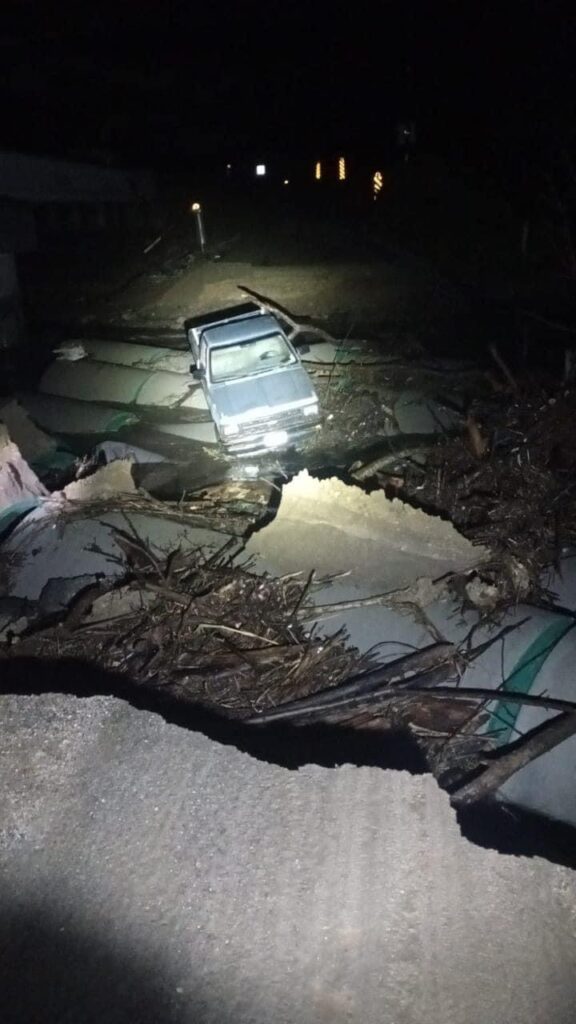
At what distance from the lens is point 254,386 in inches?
475

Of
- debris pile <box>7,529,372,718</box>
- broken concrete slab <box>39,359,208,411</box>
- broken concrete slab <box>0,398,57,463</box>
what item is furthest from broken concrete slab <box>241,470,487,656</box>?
broken concrete slab <box>39,359,208,411</box>

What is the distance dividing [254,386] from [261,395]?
0.32 metres

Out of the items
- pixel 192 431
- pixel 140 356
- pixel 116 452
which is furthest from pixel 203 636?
pixel 140 356

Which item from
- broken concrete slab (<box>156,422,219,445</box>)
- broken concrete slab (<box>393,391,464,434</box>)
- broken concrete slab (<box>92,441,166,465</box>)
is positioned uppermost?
broken concrete slab (<box>92,441,166,465</box>)

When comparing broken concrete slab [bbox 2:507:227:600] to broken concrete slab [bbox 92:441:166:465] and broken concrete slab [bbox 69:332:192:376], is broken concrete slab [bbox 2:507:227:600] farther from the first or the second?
broken concrete slab [bbox 69:332:192:376]

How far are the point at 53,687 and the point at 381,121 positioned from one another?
5430cm

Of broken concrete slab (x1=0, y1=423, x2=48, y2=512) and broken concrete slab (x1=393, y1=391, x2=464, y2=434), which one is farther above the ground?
broken concrete slab (x1=0, y1=423, x2=48, y2=512)

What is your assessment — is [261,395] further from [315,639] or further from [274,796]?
[274,796]

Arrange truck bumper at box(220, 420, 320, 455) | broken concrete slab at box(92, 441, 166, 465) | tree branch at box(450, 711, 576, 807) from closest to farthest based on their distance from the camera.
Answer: tree branch at box(450, 711, 576, 807), broken concrete slab at box(92, 441, 166, 465), truck bumper at box(220, 420, 320, 455)

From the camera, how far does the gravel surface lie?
274cm

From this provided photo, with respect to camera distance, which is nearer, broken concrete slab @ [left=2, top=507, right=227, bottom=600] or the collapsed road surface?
the collapsed road surface

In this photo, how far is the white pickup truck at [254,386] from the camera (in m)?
11.5

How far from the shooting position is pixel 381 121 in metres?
52.0

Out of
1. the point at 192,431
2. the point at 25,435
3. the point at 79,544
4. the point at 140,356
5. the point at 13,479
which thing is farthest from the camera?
the point at 140,356
